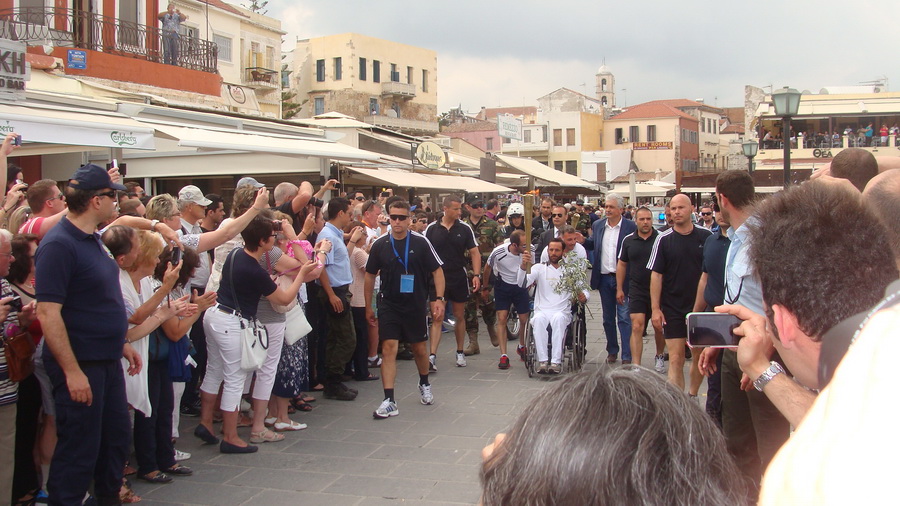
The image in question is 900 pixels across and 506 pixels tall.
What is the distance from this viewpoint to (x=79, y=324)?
4.04 metres

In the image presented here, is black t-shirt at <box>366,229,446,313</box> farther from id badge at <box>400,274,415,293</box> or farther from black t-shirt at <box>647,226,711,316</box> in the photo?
black t-shirt at <box>647,226,711,316</box>

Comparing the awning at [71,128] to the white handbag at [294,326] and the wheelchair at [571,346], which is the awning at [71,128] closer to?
the white handbag at [294,326]

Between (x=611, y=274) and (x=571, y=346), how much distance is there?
111cm

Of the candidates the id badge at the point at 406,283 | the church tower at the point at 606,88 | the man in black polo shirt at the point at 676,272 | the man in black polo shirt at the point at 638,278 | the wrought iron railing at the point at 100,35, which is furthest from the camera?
the church tower at the point at 606,88

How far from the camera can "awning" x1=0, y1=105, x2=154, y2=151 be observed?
260 inches

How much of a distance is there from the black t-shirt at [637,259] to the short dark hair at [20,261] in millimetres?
5530

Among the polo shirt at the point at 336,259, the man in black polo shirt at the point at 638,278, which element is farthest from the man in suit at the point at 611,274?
the polo shirt at the point at 336,259

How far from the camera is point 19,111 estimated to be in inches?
270


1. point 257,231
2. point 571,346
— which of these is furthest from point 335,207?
point 571,346

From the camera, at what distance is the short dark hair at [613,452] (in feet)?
3.52

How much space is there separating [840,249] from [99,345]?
3.66 metres

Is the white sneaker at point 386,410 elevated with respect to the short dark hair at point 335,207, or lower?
lower

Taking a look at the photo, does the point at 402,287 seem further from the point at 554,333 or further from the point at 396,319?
the point at 554,333

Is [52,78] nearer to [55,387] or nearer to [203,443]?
[203,443]
